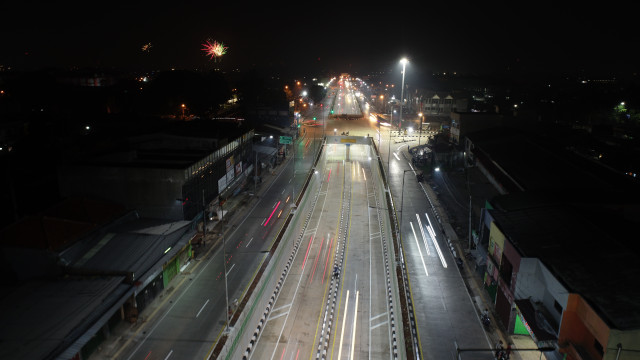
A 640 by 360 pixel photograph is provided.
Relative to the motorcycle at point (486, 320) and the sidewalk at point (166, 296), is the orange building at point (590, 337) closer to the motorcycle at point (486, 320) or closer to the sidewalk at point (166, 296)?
the motorcycle at point (486, 320)

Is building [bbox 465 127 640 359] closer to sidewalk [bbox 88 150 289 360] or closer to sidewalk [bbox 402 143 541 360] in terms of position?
sidewalk [bbox 402 143 541 360]

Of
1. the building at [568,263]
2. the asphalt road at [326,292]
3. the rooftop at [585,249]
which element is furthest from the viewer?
the asphalt road at [326,292]

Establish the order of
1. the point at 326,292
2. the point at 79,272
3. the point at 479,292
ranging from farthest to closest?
1. the point at 326,292
2. the point at 479,292
3. the point at 79,272

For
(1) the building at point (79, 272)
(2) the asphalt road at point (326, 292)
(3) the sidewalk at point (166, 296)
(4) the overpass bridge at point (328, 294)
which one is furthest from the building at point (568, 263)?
(1) the building at point (79, 272)

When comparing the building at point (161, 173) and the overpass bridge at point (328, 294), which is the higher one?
the building at point (161, 173)

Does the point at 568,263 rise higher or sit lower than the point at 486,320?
higher

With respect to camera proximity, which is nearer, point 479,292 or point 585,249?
point 585,249

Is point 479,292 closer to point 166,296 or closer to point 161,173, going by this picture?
point 166,296

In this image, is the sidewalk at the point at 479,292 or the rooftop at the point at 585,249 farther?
the sidewalk at the point at 479,292

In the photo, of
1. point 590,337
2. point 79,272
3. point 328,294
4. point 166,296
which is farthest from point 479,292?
point 79,272

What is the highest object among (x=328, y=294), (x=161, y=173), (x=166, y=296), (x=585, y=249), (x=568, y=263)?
(x=161, y=173)

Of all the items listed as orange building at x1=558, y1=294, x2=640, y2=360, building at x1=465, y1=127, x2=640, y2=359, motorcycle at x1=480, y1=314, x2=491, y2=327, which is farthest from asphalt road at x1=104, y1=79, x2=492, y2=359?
orange building at x1=558, y1=294, x2=640, y2=360

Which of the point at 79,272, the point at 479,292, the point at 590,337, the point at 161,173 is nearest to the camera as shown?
the point at 590,337

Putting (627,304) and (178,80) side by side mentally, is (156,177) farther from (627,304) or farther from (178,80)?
(178,80)
